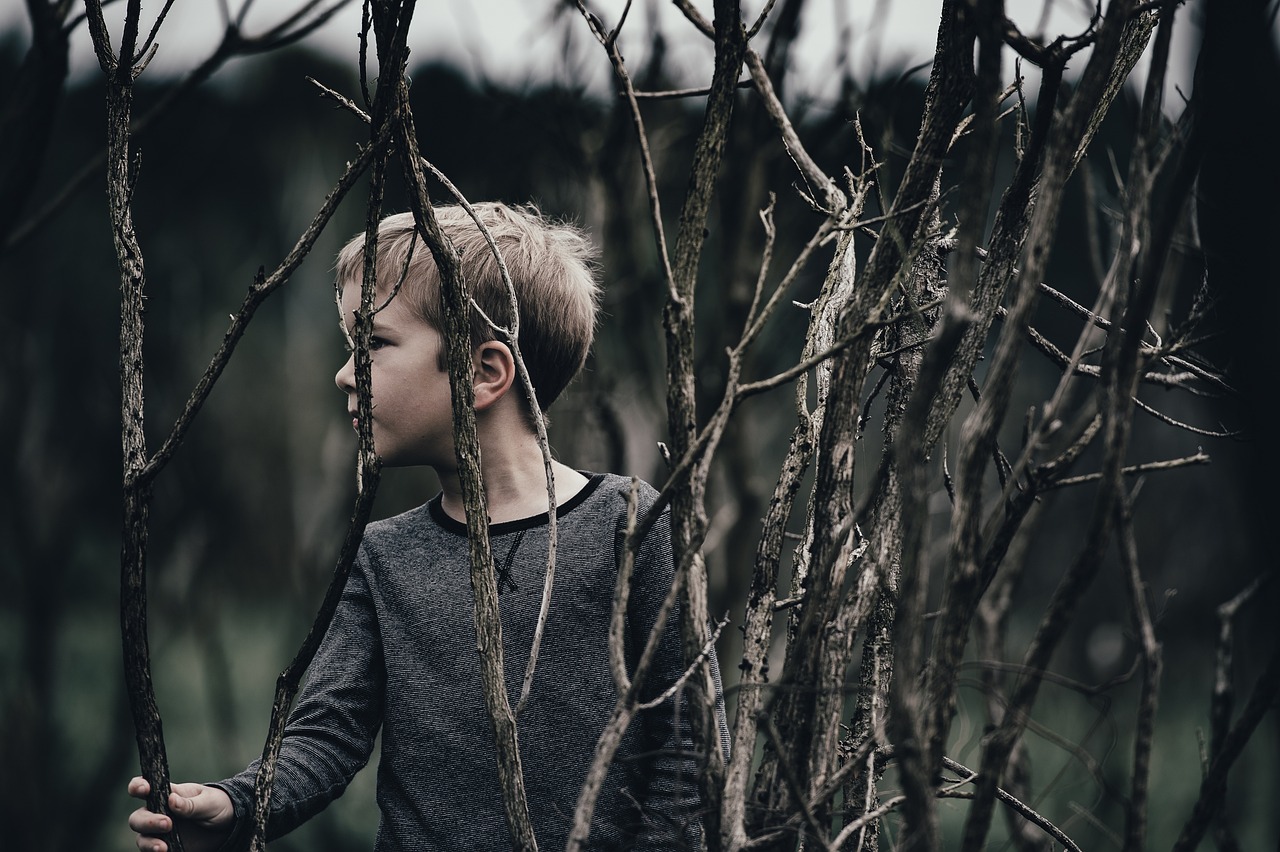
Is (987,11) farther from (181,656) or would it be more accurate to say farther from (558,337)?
(181,656)

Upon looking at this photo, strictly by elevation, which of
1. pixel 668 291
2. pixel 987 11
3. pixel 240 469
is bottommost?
pixel 240 469

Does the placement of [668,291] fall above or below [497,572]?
above

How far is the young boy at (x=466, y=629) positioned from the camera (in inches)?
56.3

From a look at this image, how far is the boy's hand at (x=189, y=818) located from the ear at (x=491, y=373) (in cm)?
64

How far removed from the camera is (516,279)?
1626 millimetres

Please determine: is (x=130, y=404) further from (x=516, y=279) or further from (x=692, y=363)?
(x=516, y=279)

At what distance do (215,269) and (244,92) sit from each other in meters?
1.11

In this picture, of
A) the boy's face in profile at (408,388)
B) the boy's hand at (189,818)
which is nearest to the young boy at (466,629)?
the boy's face in profile at (408,388)

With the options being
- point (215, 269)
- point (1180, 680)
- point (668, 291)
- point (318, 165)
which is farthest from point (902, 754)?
point (1180, 680)

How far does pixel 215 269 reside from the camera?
531 cm

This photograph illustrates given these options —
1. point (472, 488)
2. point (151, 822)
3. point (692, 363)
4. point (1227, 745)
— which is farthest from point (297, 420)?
point (1227, 745)

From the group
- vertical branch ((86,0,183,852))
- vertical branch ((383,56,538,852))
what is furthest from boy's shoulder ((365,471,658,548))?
vertical branch ((86,0,183,852))

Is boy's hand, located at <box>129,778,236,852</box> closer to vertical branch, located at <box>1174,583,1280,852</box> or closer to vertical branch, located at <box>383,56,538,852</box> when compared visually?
vertical branch, located at <box>383,56,538,852</box>

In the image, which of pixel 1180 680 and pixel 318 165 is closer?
pixel 318 165
